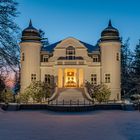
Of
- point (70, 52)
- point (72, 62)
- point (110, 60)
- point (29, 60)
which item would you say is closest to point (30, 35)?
point (29, 60)

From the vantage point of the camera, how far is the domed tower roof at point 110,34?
40750 millimetres

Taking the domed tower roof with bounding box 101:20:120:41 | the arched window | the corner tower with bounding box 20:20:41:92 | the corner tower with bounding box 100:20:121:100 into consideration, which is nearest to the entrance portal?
the arched window

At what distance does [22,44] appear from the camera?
4088 centimetres

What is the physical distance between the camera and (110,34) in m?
40.9

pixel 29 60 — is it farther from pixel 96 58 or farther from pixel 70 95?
pixel 96 58

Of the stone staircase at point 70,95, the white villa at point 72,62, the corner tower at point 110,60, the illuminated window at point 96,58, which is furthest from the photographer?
the illuminated window at point 96,58

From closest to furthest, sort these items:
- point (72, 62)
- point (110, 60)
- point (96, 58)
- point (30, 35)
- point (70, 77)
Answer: point (72, 62)
point (110, 60)
point (30, 35)
point (70, 77)
point (96, 58)

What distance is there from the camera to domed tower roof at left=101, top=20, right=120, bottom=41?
40.8 meters

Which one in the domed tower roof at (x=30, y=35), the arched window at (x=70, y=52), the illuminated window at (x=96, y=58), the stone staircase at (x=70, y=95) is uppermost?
the domed tower roof at (x=30, y=35)

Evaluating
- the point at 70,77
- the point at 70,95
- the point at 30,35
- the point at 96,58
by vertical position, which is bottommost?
the point at 70,95

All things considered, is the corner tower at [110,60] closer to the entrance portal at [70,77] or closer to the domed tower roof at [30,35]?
the entrance portal at [70,77]

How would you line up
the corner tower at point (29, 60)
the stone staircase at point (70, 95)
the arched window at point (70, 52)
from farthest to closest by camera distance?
the arched window at point (70, 52) < the corner tower at point (29, 60) < the stone staircase at point (70, 95)

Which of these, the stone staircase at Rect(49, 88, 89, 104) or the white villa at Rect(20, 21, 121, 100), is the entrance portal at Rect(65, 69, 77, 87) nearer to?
the white villa at Rect(20, 21, 121, 100)

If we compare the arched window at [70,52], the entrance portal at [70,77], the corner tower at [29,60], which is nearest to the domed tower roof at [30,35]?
the corner tower at [29,60]
